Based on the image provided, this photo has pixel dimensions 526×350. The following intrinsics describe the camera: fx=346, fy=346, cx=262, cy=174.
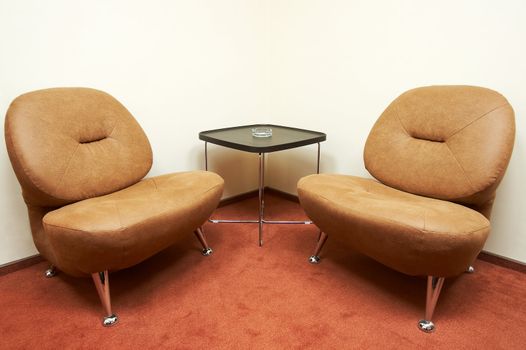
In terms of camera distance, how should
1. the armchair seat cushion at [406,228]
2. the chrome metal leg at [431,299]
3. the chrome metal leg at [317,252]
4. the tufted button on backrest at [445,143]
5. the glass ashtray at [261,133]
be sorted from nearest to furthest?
1. the armchair seat cushion at [406,228]
2. the chrome metal leg at [431,299]
3. the tufted button on backrest at [445,143]
4. the chrome metal leg at [317,252]
5. the glass ashtray at [261,133]

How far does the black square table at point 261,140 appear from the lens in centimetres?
191

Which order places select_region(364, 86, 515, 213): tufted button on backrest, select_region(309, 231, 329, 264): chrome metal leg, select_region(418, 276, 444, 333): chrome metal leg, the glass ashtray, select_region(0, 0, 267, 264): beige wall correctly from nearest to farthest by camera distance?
select_region(418, 276, 444, 333): chrome metal leg → select_region(364, 86, 515, 213): tufted button on backrest → select_region(0, 0, 267, 264): beige wall → select_region(309, 231, 329, 264): chrome metal leg → the glass ashtray

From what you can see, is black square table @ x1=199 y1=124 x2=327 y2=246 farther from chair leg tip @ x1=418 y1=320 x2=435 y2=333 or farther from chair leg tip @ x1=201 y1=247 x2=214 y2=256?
chair leg tip @ x1=418 y1=320 x2=435 y2=333

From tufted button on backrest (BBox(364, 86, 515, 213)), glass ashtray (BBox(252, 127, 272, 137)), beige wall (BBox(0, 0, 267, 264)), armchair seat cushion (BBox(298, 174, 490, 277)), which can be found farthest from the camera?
glass ashtray (BBox(252, 127, 272, 137))

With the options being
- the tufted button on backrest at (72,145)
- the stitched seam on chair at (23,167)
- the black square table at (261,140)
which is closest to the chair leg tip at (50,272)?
the tufted button on backrest at (72,145)

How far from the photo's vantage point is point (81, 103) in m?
1.66

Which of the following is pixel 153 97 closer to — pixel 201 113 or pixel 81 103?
pixel 201 113

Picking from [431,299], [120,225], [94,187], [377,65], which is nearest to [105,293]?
[120,225]

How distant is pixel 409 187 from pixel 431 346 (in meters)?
0.71

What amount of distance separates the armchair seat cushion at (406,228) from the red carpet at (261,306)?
27 centimetres

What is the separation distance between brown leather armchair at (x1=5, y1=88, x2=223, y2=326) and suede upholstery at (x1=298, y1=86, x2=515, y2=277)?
62 centimetres

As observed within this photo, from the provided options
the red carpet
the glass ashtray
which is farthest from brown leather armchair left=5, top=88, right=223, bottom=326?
the glass ashtray

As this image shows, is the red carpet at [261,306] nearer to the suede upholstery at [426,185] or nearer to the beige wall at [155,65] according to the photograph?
the suede upholstery at [426,185]

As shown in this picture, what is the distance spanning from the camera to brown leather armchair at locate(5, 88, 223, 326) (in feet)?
4.07
